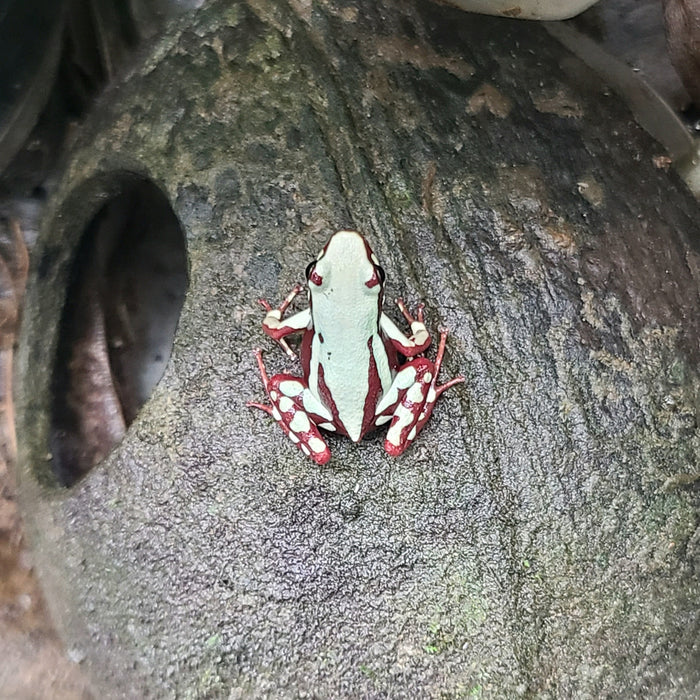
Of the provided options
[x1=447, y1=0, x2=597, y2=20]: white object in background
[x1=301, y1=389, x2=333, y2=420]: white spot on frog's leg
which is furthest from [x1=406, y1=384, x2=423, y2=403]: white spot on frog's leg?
[x1=447, y1=0, x2=597, y2=20]: white object in background

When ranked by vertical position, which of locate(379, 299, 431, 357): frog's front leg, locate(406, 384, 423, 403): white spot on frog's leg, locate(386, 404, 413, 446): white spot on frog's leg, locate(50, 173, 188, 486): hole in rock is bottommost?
locate(50, 173, 188, 486): hole in rock

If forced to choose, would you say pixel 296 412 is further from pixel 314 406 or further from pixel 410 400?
pixel 410 400

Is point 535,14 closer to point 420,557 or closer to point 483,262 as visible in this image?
point 483,262

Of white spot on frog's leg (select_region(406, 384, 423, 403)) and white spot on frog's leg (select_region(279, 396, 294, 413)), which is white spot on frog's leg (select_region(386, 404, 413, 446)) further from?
white spot on frog's leg (select_region(279, 396, 294, 413))

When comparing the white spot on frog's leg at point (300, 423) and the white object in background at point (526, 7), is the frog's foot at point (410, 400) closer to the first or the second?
the white spot on frog's leg at point (300, 423)

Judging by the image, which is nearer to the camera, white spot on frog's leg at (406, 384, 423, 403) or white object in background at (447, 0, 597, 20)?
white spot on frog's leg at (406, 384, 423, 403)

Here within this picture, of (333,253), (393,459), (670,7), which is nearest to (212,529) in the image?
(393,459)

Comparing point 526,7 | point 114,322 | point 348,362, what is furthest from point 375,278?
point 114,322
